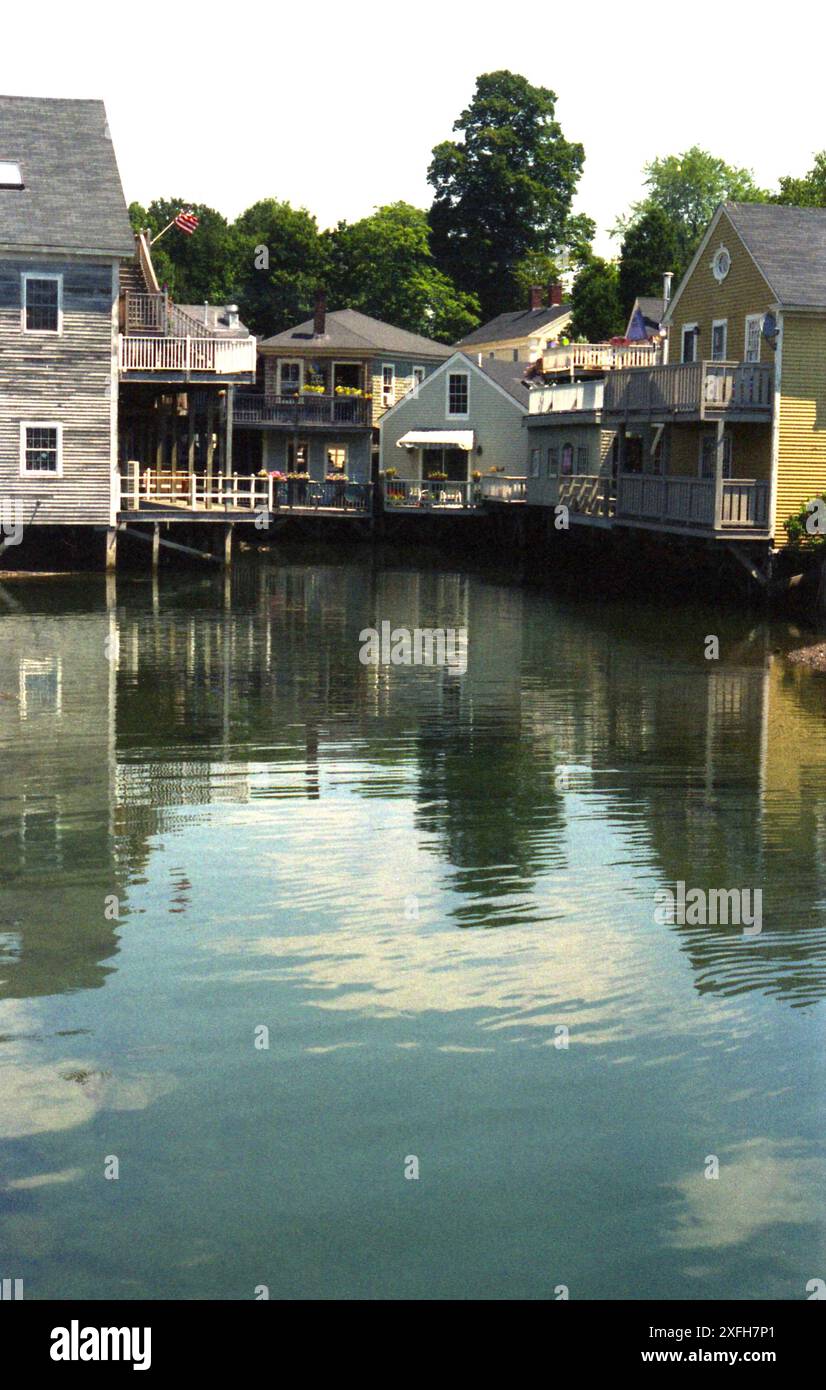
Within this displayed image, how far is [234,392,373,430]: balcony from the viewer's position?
6544cm

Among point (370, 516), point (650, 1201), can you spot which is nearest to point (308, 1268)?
point (650, 1201)

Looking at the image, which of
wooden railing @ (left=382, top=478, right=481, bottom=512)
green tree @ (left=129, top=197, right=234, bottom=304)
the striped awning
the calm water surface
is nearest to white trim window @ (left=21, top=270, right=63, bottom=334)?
wooden railing @ (left=382, top=478, right=481, bottom=512)

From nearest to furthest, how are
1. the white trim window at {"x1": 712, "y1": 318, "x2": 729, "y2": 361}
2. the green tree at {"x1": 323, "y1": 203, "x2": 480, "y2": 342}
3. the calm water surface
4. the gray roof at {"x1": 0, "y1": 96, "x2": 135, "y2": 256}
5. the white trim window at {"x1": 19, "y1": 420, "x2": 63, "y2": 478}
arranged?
1. the calm water surface
2. the gray roof at {"x1": 0, "y1": 96, "x2": 135, "y2": 256}
3. the white trim window at {"x1": 19, "y1": 420, "x2": 63, "y2": 478}
4. the white trim window at {"x1": 712, "y1": 318, "x2": 729, "y2": 361}
5. the green tree at {"x1": 323, "y1": 203, "x2": 480, "y2": 342}

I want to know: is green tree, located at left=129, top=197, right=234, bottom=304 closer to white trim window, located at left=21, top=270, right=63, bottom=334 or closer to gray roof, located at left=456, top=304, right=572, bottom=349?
gray roof, located at left=456, top=304, right=572, bottom=349

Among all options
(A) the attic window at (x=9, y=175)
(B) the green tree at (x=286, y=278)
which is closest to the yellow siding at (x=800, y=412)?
(A) the attic window at (x=9, y=175)

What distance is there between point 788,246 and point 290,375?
30.5 meters

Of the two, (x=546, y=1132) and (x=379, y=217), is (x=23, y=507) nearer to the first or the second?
(x=546, y=1132)

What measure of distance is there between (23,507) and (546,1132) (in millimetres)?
35632

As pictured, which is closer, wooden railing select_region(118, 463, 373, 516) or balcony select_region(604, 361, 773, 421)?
balcony select_region(604, 361, 773, 421)

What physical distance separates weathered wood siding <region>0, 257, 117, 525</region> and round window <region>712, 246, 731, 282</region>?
1538cm

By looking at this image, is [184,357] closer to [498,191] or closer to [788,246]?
[788,246]

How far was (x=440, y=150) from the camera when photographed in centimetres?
11050

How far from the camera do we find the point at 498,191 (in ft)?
361

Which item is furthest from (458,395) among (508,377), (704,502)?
(704,502)
